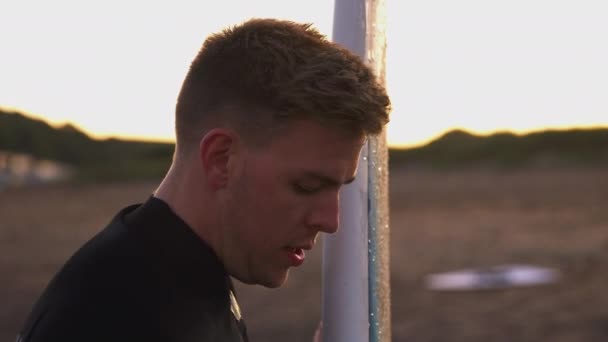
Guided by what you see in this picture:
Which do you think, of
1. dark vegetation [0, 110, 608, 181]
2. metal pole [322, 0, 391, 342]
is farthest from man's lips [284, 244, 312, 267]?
dark vegetation [0, 110, 608, 181]

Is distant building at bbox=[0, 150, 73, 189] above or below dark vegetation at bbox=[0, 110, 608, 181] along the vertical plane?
below

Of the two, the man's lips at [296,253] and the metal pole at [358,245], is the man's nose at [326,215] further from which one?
the metal pole at [358,245]

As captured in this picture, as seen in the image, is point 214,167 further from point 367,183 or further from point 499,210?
point 499,210

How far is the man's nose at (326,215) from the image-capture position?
1.69 meters

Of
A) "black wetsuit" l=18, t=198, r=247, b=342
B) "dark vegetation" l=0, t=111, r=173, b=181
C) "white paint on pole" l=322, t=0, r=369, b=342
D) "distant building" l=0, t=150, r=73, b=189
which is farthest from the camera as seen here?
"dark vegetation" l=0, t=111, r=173, b=181

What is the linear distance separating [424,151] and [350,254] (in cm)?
3180

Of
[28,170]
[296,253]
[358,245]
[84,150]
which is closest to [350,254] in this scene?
[358,245]

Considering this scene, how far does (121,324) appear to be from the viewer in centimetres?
151

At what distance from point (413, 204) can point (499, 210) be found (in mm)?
2985

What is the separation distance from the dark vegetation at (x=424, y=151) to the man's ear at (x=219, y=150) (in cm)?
2731

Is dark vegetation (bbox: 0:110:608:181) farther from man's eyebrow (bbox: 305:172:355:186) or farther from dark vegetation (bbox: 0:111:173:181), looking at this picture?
man's eyebrow (bbox: 305:172:355:186)

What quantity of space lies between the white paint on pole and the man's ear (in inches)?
16.7

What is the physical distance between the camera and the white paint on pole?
205 cm

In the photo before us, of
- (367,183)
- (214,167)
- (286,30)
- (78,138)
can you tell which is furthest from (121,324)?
(78,138)
